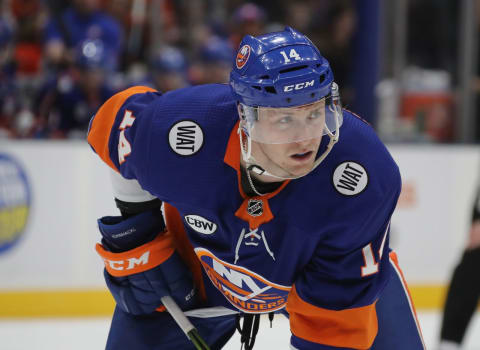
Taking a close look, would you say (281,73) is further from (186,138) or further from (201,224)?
(201,224)

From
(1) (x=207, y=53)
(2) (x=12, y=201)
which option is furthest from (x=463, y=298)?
(1) (x=207, y=53)

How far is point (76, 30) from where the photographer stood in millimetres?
4781

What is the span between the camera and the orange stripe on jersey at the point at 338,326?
1.66 meters

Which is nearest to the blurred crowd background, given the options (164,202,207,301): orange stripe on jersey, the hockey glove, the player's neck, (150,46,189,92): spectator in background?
→ (150,46,189,92): spectator in background

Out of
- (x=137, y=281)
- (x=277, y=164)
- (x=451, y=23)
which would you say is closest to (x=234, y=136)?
(x=277, y=164)

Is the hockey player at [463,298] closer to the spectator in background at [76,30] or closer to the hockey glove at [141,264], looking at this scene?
the hockey glove at [141,264]

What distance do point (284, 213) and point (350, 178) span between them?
0.16 meters

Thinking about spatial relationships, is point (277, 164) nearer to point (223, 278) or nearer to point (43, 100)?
point (223, 278)

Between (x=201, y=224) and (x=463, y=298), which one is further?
(x=463, y=298)

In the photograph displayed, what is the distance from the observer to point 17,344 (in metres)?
3.13

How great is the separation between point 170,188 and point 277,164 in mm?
297

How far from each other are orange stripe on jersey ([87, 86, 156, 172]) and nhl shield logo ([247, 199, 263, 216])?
469 millimetres

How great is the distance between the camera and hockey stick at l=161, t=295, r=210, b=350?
1.88 metres

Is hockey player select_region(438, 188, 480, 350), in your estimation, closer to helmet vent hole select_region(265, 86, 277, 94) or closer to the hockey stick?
the hockey stick
